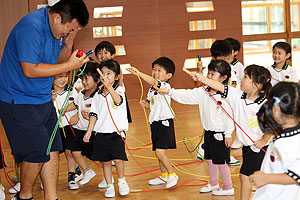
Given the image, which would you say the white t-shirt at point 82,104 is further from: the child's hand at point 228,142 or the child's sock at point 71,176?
→ the child's hand at point 228,142

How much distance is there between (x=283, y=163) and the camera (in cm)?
184

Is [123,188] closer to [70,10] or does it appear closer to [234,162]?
[234,162]

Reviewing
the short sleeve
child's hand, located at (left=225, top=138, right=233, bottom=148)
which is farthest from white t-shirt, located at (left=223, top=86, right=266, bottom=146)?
the short sleeve

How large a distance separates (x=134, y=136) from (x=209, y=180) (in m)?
1.76

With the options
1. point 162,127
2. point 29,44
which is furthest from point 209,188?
point 29,44

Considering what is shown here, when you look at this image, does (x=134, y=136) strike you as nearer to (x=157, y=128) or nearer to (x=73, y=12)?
(x=157, y=128)

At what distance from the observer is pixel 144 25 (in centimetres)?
791

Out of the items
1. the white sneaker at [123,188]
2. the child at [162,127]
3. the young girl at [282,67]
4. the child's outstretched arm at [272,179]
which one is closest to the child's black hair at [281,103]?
the child's outstretched arm at [272,179]

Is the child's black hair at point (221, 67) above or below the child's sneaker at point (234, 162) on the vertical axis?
above

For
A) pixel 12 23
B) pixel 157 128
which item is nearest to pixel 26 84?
pixel 157 128

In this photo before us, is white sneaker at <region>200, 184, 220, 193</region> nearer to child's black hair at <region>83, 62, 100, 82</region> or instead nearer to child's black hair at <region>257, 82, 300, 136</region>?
child's black hair at <region>83, 62, 100, 82</region>

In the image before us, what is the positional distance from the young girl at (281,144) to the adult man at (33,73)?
44.6 inches

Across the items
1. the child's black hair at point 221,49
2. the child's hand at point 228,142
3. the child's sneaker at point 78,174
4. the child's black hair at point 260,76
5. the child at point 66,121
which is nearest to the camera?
the child's black hair at point 260,76

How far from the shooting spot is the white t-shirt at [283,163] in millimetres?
1804
